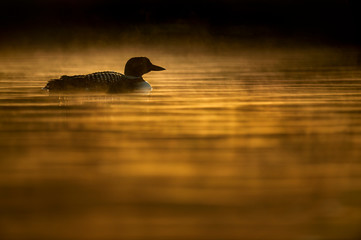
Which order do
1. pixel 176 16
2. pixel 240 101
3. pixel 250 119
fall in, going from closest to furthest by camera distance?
pixel 250 119 → pixel 240 101 → pixel 176 16

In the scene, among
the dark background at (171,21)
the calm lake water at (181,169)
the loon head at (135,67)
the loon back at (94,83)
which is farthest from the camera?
the dark background at (171,21)

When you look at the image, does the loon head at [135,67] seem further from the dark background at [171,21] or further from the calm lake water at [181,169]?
the dark background at [171,21]

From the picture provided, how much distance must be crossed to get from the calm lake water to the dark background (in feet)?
61.5

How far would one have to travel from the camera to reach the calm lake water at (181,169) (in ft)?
8.93

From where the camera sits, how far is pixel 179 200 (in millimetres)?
3004

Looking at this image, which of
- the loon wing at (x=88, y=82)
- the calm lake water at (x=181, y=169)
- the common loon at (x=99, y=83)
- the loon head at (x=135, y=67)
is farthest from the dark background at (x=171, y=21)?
the calm lake water at (x=181, y=169)

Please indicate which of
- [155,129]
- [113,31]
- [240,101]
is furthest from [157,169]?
[113,31]

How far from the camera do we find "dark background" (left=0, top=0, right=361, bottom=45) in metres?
25.5

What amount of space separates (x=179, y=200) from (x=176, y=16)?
74.9 feet

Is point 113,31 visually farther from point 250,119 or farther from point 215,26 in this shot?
point 250,119

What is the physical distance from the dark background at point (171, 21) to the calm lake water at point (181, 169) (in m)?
18.7

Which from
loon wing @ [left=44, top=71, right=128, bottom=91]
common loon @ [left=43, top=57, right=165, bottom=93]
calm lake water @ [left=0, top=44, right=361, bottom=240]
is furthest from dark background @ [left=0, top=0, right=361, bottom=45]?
calm lake water @ [left=0, top=44, right=361, bottom=240]

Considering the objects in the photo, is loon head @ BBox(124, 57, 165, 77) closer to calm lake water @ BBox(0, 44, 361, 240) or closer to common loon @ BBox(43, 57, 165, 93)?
common loon @ BBox(43, 57, 165, 93)

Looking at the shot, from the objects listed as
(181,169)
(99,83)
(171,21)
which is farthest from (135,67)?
(171,21)
